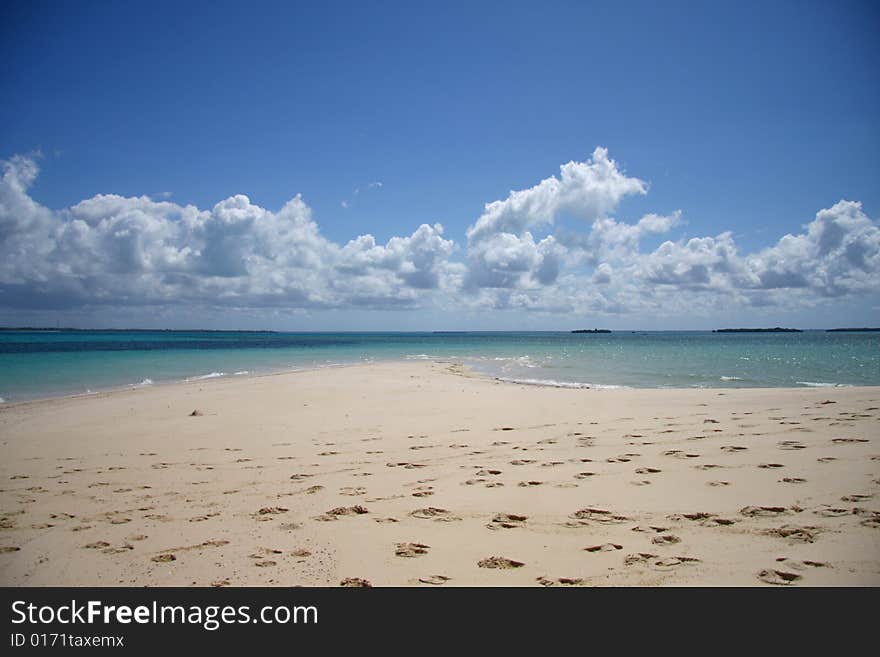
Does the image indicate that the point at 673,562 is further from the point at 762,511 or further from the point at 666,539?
the point at 762,511

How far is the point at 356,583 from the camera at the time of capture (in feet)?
13.0

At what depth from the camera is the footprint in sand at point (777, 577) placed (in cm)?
377

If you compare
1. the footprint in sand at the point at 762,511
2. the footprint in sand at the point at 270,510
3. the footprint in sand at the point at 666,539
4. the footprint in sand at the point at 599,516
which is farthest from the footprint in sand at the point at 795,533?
the footprint in sand at the point at 270,510

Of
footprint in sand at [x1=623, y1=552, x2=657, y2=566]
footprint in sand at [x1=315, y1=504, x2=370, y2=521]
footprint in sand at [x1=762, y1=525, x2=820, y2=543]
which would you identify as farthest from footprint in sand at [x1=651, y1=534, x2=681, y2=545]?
footprint in sand at [x1=315, y1=504, x2=370, y2=521]

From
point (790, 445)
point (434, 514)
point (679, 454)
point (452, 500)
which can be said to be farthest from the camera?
point (790, 445)

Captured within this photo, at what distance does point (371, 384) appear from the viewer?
2180 centimetres

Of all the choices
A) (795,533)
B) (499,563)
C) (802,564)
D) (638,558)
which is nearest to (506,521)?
(499,563)

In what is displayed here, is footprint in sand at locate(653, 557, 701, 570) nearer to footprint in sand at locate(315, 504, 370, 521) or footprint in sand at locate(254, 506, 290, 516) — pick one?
footprint in sand at locate(315, 504, 370, 521)

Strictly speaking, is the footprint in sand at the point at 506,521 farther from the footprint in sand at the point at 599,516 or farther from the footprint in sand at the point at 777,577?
the footprint in sand at the point at 777,577

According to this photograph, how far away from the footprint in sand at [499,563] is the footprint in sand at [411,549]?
61 cm

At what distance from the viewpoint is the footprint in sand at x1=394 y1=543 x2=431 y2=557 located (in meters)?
4.46

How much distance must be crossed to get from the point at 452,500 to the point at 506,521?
0.98 metres
